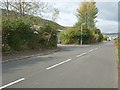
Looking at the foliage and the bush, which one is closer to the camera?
the bush

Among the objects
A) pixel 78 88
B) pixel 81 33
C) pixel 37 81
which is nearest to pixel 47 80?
pixel 37 81

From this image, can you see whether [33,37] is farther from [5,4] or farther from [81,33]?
[81,33]

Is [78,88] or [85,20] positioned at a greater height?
[85,20]

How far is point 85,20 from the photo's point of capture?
8381cm

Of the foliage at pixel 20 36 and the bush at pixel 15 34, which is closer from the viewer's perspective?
the bush at pixel 15 34

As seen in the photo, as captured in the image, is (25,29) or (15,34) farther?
(25,29)

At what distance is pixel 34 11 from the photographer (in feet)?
116

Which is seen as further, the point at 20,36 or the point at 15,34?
the point at 20,36

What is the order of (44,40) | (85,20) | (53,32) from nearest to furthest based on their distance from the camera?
1. (44,40)
2. (53,32)
3. (85,20)

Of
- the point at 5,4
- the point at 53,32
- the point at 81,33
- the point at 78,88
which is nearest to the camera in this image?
the point at 78,88

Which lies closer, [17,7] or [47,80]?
[47,80]

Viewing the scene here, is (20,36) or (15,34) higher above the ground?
(15,34)

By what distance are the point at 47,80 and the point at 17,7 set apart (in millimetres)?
24975

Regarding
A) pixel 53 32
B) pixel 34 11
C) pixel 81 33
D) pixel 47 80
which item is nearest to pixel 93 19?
pixel 81 33
